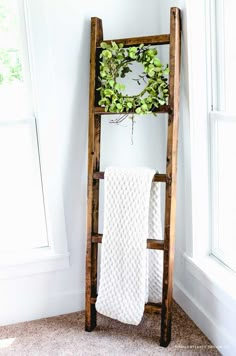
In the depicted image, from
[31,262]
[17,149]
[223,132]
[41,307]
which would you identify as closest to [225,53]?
[223,132]

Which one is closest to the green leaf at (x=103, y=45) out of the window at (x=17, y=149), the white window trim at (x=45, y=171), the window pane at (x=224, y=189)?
the white window trim at (x=45, y=171)

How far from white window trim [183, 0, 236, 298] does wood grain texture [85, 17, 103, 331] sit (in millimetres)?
513

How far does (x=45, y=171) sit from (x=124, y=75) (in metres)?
0.71

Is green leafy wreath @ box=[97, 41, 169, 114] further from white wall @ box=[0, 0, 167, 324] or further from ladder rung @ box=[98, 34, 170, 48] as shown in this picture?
white wall @ box=[0, 0, 167, 324]

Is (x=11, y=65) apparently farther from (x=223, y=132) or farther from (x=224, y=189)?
(x=224, y=189)

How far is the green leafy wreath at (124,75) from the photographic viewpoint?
2.03 metres

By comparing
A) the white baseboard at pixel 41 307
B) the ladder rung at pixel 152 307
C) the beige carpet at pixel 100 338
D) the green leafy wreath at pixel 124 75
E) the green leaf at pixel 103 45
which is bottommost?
the beige carpet at pixel 100 338

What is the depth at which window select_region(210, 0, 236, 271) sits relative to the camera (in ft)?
6.23

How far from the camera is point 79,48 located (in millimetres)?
2205

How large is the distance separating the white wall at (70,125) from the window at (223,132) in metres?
0.42

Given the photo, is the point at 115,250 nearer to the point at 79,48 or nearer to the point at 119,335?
the point at 119,335

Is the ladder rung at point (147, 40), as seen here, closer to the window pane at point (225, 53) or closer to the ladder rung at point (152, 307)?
the window pane at point (225, 53)

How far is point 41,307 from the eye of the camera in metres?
2.40

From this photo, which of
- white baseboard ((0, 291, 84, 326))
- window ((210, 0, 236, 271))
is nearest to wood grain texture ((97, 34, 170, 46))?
window ((210, 0, 236, 271))
